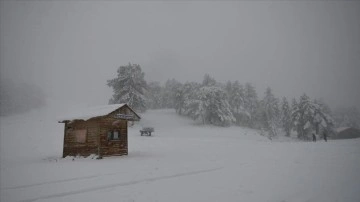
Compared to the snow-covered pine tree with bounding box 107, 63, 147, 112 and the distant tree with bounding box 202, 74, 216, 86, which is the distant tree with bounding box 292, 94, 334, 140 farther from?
the snow-covered pine tree with bounding box 107, 63, 147, 112

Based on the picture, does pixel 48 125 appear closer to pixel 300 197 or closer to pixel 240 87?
pixel 300 197

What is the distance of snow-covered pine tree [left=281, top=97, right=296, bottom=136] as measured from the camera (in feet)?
216

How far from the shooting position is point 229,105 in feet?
190

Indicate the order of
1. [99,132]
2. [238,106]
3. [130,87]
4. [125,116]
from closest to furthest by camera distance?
[99,132], [125,116], [130,87], [238,106]

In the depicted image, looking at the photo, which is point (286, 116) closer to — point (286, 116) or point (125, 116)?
point (286, 116)

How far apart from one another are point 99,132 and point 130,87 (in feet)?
97.1

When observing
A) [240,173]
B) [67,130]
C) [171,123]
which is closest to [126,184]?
[240,173]

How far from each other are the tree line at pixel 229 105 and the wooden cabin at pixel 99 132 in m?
25.6

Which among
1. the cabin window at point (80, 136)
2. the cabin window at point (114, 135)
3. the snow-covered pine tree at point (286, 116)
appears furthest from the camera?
the snow-covered pine tree at point (286, 116)

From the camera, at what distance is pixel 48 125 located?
4150 cm

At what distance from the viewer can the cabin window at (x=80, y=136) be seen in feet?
68.9

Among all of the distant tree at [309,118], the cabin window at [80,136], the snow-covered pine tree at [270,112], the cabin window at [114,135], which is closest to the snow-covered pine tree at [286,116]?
the snow-covered pine tree at [270,112]

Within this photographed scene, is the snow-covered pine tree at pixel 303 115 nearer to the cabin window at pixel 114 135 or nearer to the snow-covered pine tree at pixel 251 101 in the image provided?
the snow-covered pine tree at pixel 251 101

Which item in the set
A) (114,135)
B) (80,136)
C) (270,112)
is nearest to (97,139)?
(114,135)
